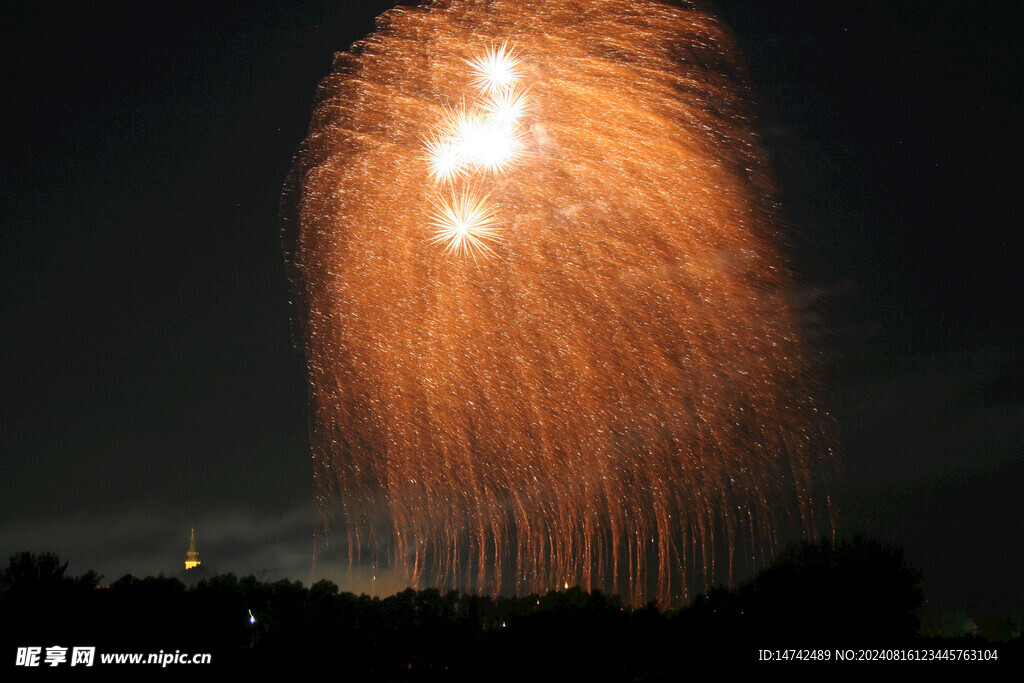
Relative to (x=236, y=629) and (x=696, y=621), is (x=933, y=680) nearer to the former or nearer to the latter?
(x=696, y=621)

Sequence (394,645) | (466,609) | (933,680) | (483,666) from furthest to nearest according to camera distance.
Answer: (466,609)
(394,645)
(483,666)
(933,680)

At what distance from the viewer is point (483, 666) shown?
142 ft

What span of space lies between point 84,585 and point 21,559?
9.25 ft

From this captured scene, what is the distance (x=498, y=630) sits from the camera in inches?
1975

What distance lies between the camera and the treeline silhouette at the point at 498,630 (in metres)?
35.8

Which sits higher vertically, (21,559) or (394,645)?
(21,559)

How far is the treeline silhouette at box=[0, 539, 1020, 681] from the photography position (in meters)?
35.8

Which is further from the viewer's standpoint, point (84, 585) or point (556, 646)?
point (556, 646)

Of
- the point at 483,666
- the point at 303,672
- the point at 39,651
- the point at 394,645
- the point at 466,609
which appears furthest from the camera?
the point at 466,609

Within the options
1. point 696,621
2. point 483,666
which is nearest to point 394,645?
point 483,666

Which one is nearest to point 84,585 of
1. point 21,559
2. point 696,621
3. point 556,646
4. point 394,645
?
point 21,559

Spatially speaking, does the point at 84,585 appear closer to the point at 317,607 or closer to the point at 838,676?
the point at 317,607

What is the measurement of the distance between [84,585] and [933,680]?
3341 centimetres

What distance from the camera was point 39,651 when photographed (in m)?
28.8
